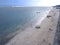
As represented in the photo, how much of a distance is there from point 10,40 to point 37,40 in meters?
3.83

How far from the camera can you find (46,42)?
1858 cm

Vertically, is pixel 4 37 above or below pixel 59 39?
below

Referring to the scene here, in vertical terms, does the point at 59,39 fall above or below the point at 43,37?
above

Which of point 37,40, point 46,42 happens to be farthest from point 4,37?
point 46,42

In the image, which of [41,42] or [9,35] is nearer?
[41,42]

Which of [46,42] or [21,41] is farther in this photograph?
[21,41]

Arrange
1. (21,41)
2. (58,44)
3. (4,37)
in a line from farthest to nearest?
(4,37) < (21,41) < (58,44)

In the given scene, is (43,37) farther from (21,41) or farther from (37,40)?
(21,41)

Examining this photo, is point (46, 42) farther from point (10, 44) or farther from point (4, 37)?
point (4, 37)

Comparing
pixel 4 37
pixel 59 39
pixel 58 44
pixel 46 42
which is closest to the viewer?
pixel 58 44

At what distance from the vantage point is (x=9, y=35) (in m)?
23.8

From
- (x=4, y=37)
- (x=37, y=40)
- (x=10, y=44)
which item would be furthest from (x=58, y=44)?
(x=4, y=37)

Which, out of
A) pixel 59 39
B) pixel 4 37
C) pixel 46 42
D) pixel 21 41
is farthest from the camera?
pixel 4 37

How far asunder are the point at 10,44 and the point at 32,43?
2802 mm
